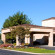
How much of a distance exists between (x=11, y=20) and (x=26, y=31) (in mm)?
35332

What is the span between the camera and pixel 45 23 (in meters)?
67.3

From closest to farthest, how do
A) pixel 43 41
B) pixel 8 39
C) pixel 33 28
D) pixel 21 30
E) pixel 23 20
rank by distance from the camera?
pixel 21 30 < pixel 33 28 < pixel 43 41 < pixel 8 39 < pixel 23 20

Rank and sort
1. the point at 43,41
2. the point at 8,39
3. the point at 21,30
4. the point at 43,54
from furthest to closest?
1. the point at 8,39
2. the point at 43,41
3. the point at 21,30
4. the point at 43,54

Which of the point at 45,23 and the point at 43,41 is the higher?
the point at 45,23

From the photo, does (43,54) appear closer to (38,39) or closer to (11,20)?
(38,39)

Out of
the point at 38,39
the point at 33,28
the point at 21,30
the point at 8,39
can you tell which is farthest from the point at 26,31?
the point at 8,39

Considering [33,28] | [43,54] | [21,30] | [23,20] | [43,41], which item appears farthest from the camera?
[23,20]

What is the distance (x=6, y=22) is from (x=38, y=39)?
629 inches

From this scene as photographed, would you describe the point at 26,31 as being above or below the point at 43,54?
above

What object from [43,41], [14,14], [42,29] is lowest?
[43,41]

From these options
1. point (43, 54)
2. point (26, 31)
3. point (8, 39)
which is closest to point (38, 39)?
point (8, 39)

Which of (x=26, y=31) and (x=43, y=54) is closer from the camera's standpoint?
(x=43, y=54)

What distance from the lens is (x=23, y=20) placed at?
237 ft

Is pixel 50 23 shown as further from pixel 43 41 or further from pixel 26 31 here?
pixel 26 31
